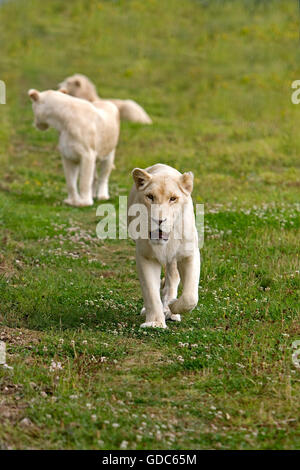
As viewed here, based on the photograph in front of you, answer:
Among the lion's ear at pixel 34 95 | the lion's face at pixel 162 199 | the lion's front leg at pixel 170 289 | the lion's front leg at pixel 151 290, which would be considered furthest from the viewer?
the lion's ear at pixel 34 95

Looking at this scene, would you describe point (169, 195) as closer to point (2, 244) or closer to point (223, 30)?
point (2, 244)

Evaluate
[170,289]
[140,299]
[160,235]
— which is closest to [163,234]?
[160,235]

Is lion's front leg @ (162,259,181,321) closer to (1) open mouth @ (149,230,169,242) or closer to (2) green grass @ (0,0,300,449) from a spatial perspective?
(2) green grass @ (0,0,300,449)

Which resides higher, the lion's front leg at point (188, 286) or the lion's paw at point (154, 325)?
the lion's front leg at point (188, 286)

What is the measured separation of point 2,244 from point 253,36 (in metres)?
24.1

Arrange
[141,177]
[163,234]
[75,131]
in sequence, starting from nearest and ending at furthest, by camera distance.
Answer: [163,234] < [141,177] < [75,131]

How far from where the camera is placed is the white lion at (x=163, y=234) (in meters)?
7.20

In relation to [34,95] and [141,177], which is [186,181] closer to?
[141,177]

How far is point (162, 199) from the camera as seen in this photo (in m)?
7.19

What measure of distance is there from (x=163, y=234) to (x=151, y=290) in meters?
0.75

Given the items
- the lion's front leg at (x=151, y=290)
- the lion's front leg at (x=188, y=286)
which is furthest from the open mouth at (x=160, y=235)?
the lion's front leg at (x=188, y=286)

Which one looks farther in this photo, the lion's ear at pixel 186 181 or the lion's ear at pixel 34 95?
the lion's ear at pixel 34 95

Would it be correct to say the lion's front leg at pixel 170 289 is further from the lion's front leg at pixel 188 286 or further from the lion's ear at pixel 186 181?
the lion's ear at pixel 186 181

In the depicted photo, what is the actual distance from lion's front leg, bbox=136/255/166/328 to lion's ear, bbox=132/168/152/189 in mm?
760
